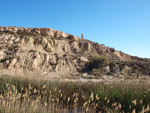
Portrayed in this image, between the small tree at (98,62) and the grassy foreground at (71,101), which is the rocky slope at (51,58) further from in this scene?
the grassy foreground at (71,101)

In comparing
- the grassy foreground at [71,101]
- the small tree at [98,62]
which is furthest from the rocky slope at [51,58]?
the grassy foreground at [71,101]

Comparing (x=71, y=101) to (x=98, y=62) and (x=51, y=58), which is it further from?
(x=98, y=62)

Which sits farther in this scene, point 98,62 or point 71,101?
point 98,62

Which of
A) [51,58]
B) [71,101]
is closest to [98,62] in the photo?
[51,58]

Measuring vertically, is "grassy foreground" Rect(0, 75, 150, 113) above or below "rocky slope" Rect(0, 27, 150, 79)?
below

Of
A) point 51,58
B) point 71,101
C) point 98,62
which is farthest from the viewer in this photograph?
point 98,62

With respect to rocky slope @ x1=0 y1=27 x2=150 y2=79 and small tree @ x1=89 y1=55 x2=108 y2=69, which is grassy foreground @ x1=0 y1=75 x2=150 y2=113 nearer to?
rocky slope @ x1=0 y1=27 x2=150 y2=79

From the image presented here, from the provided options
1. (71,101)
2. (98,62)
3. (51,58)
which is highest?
(51,58)

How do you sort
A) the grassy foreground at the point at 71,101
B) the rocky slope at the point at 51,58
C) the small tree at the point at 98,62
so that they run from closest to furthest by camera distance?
the grassy foreground at the point at 71,101 → the rocky slope at the point at 51,58 → the small tree at the point at 98,62

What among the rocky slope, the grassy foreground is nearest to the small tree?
the rocky slope

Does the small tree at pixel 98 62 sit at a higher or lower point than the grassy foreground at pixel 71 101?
higher

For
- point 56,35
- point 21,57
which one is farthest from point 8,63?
point 56,35

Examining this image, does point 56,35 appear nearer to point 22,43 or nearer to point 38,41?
point 38,41

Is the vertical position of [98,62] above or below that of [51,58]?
below
